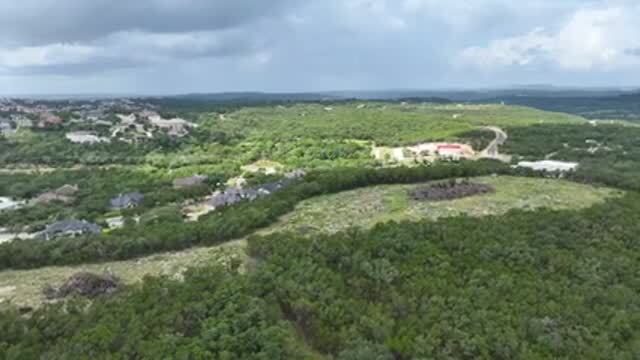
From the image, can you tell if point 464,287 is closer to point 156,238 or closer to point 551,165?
point 156,238

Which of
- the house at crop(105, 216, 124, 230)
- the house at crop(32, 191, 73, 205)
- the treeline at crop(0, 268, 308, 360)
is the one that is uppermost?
the treeline at crop(0, 268, 308, 360)

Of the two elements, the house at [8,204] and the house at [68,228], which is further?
the house at [8,204]

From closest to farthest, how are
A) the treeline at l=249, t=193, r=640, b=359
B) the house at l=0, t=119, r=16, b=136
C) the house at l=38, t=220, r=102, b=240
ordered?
1. the treeline at l=249, t=193, r=640, b=359
2. the house at l=38, t=220, r=102, b=240
3. the house at l=0, t=119, r=16, b=136

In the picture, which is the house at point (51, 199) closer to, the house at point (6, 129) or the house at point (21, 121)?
the house at point (6, 129)

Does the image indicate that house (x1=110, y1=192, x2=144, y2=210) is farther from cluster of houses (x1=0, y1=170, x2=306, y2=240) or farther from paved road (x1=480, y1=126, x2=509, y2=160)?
paved road (x1=480, y1=126, x2=509, y2=160)

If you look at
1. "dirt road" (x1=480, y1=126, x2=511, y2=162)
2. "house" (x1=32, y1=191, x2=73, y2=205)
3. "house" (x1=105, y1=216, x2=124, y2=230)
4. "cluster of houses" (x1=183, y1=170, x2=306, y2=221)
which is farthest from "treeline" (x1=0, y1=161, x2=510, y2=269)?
"dirt road" (x1=480, y1=126, x2=511, y2=162)

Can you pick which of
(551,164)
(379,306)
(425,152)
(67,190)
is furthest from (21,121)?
(379,306)

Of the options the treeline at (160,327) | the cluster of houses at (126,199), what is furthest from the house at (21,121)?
the treeline at (160,327)
